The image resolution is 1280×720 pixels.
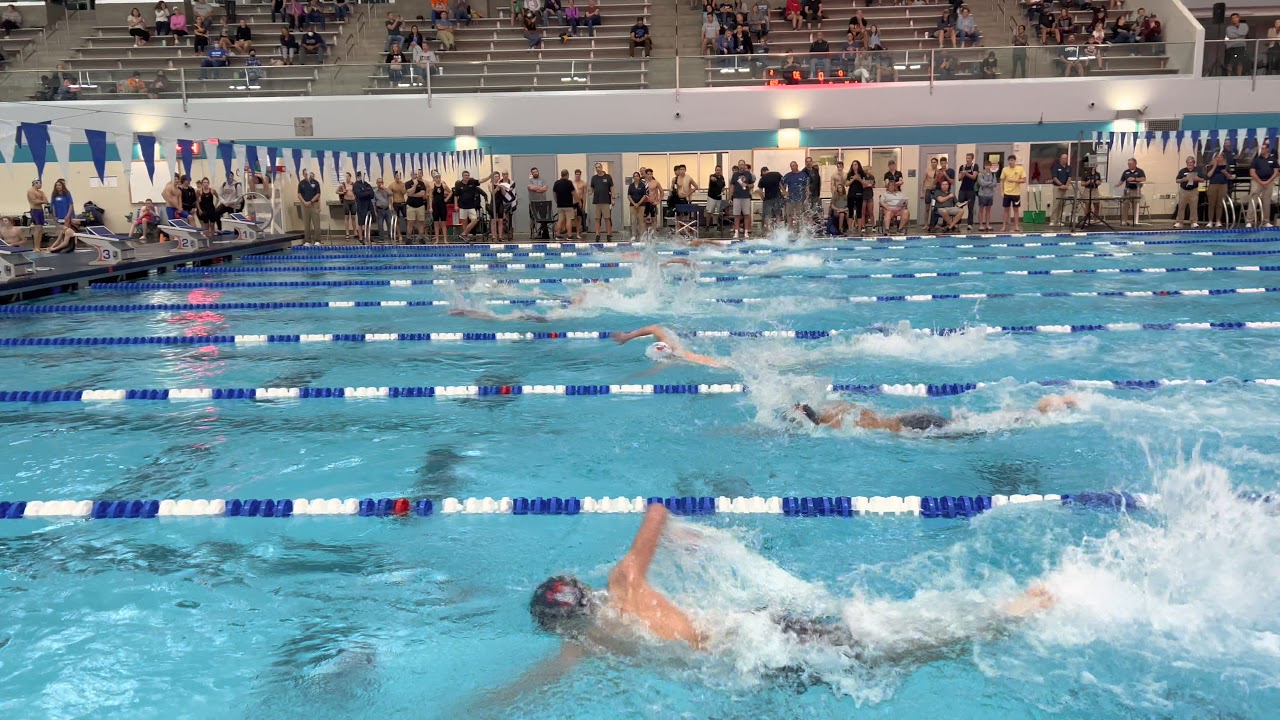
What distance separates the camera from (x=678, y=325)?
848 centimetres

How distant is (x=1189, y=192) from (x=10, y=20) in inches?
920

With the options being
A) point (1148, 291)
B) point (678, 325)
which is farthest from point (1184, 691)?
point (1148, 291)

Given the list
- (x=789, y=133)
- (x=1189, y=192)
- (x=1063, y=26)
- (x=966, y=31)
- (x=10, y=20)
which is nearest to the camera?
(x=1189, y=192)

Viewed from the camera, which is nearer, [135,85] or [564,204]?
[564,204]

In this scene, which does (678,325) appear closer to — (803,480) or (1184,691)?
(803,480)

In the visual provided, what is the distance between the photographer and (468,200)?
54.3ft

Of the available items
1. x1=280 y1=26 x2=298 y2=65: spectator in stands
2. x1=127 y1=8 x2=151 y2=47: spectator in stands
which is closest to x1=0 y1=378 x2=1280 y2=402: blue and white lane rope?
x1=280 y1=26 x2=298 y2=65: spectator in stands

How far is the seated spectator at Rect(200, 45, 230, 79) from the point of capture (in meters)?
18.4

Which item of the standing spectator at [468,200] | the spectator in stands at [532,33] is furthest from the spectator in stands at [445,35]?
the standing spectator at [468,200]

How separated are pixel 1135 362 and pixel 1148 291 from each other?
3.51m

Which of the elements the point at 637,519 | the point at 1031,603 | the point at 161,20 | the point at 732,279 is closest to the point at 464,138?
the point at 161,20

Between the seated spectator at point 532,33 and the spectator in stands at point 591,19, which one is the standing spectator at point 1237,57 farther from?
the seated spectator at point 532,33

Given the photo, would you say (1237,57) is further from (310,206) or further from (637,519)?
(637,519)

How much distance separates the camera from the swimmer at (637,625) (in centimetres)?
310
